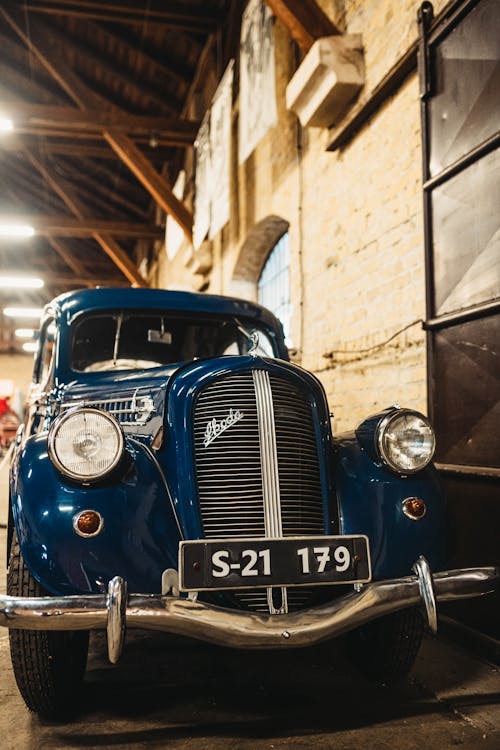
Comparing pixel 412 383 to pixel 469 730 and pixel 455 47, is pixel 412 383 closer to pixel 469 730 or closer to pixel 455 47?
pixel 455 47

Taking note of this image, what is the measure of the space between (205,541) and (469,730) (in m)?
0.96

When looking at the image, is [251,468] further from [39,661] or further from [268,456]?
[39,661]

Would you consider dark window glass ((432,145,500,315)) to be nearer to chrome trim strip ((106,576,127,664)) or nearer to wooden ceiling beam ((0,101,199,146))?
chrome trim strip ((106,576,127,664))

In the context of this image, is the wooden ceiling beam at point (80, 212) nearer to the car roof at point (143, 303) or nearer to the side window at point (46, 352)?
the side window at point (46, 352)

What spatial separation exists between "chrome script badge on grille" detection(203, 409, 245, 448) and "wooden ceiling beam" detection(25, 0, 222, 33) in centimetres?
698

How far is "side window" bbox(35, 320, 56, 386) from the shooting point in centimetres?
313

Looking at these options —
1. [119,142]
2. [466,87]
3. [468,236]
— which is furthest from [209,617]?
[119,142]

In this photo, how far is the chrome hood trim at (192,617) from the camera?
1.63 meters

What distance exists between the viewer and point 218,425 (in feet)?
6.74

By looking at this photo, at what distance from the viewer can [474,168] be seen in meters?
2.80

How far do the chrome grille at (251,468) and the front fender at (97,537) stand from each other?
0.54 feet

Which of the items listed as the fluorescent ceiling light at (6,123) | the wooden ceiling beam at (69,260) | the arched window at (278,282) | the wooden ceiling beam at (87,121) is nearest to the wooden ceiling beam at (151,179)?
the wooden ceiling beam at (87,121)

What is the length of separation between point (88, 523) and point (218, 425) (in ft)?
1.64

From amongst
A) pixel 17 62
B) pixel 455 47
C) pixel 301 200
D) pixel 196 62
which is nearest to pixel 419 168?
pixel 455 47
